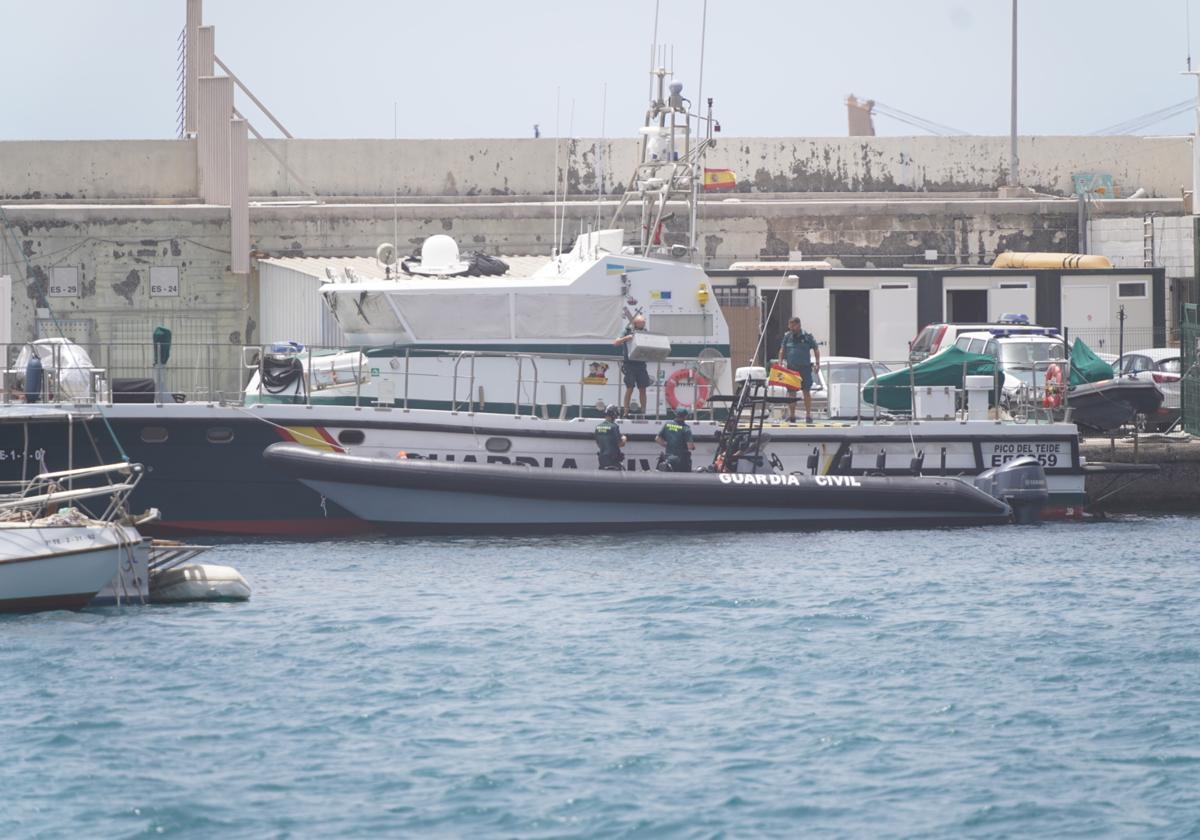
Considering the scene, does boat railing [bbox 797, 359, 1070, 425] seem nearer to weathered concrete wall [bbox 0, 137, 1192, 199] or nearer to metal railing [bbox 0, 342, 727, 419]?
metal railing [bbox 0, 342, 727, 419]

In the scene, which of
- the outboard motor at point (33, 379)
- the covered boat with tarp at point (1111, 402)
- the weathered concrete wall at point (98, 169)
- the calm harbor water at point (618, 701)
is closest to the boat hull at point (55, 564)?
the calm harbor water at point (618, 701)

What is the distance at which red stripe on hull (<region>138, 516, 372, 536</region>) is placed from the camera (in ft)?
60.7

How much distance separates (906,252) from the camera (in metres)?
31.6

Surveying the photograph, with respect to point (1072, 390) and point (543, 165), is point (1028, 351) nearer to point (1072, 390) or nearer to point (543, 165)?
point (1072, 390)

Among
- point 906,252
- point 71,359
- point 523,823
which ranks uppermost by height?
point 906,252

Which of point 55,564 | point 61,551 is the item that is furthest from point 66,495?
point 55,564

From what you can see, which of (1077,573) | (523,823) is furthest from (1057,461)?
(523,823)

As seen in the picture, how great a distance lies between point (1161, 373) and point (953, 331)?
2975mm

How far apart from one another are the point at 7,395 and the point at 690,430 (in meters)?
7.19

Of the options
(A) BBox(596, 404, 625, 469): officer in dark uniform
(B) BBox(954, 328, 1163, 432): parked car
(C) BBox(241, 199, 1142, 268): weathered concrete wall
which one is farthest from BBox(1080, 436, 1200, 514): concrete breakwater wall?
(C) BBox(241, 199, 1142, 268): weathered concrete wall

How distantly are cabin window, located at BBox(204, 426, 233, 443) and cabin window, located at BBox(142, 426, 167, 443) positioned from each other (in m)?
0.42

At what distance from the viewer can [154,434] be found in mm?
18328

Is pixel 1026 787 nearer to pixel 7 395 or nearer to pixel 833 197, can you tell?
pixel 7 395

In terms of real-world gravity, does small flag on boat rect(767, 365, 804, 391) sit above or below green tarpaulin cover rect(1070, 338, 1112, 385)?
below
